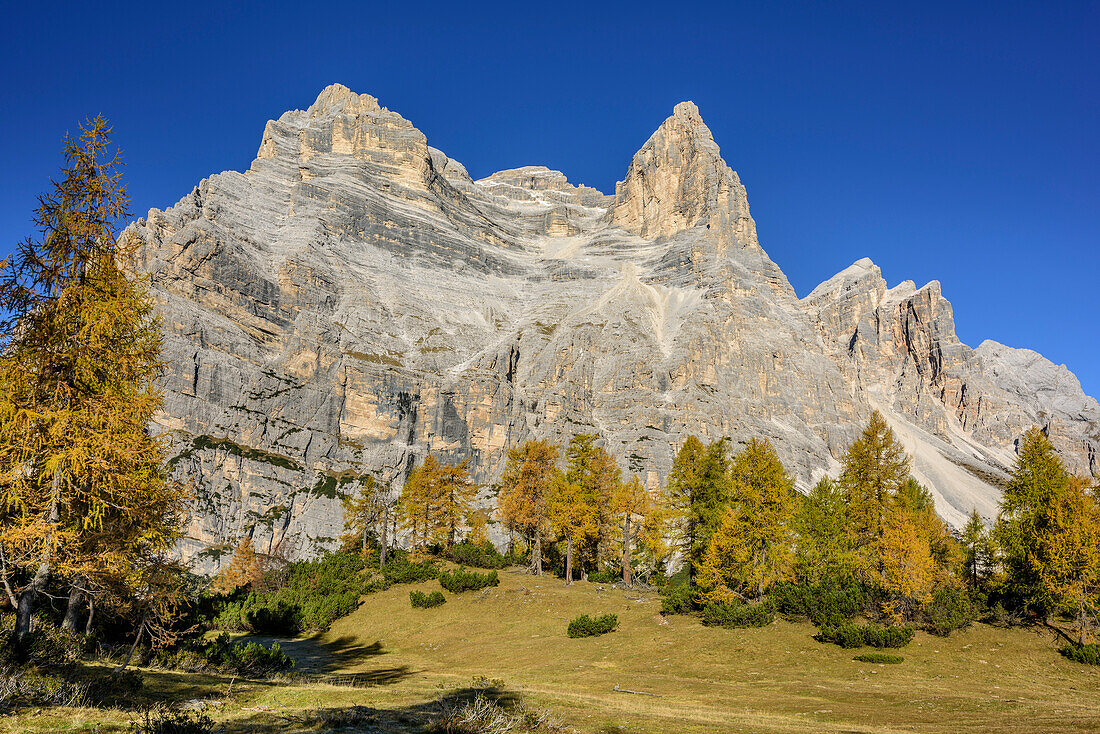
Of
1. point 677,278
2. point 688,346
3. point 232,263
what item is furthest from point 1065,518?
point 677,278

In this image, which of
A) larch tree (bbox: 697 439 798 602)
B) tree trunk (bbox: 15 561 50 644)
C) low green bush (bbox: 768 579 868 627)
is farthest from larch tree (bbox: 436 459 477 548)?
tree trunk (bbox: 15 561 50 644)

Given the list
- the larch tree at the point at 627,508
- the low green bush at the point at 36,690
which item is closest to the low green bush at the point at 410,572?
the larch tree at the point at 627,508

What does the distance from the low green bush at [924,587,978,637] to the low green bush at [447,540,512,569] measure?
102 ft

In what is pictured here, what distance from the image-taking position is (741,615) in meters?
28.8

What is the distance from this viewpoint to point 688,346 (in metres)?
168

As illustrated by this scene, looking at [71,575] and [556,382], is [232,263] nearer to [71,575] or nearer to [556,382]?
[556,382]

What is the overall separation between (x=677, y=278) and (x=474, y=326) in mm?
74683

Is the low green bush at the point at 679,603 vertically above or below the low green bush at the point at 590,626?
above

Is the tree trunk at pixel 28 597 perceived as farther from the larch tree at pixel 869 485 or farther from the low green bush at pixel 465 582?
the larch tree at pixel 869 485

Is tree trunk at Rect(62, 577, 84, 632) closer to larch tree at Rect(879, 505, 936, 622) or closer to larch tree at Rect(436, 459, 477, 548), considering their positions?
larch tree at Rect(879, 505, 936, 622)

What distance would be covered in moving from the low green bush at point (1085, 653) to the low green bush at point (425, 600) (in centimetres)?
3266

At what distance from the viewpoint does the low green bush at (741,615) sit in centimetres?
2855

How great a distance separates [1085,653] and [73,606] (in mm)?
36359

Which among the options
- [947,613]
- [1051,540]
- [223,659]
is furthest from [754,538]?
[223,659]
